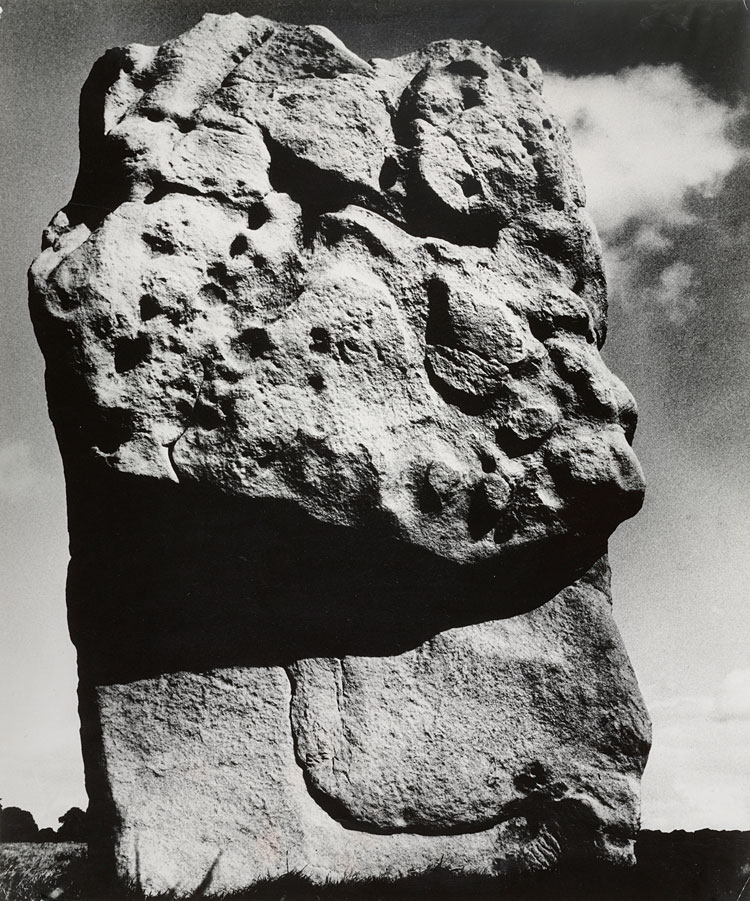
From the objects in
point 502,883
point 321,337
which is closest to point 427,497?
point 321,337

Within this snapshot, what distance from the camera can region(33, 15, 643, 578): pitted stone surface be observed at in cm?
167

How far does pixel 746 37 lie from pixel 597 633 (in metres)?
1.85

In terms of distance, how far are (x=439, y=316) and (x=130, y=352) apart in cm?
71

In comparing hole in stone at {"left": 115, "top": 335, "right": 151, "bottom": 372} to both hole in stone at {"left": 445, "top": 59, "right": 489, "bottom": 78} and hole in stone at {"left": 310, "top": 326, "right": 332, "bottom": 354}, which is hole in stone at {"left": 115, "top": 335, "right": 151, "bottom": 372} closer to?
hole in stone at {"left": 310, "top": 326, "right": 332, "bottom": 354}

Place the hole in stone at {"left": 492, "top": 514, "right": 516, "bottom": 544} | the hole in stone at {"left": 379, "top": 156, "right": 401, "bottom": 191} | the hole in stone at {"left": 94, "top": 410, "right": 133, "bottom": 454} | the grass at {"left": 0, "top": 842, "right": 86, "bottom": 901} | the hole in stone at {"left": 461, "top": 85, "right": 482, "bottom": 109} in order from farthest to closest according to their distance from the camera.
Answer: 1. the hole in stone at {"left": 461, "top": 85, "right": 482, "bottom": 109}
2. the hole in stone at {"left": 379, "top": 156, "right": 401, "bottom": 191}
3. the hole in stone at {"left": 492, "top": 514, "right": 516, "bottom": 544}
4. the grass at {"left": 0, "top": 842, "right": 86, "bottom": 901}
5. the hole in stone at {"left": 94, "top": 410, "right": 133, "bottom": 454}

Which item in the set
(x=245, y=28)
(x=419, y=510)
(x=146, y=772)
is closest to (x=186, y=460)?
(x=419, y=510)

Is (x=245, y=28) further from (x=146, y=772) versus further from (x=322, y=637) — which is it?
(x=146, y=772)

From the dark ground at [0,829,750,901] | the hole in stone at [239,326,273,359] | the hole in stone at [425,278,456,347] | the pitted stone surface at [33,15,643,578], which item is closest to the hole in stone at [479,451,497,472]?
the pitted stone surface at [33,15,643,578]

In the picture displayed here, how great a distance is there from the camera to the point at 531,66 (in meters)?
2.28

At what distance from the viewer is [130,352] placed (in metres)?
1.68

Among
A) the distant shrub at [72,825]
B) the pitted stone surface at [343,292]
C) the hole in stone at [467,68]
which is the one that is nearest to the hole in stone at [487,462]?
the pitted stone surface at [343,292]

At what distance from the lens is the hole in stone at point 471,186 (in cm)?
204

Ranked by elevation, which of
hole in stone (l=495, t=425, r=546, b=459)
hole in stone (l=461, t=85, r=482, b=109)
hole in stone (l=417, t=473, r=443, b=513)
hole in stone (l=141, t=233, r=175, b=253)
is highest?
hole in stone (l=461, t=85, r=482, b=109)

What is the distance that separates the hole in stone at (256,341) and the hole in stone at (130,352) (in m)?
0.21
